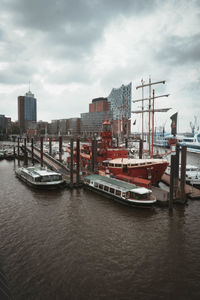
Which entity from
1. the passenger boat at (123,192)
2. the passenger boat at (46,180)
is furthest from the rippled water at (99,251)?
the passenger boat at (46,180)

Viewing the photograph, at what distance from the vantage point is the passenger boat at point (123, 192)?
90.5ft

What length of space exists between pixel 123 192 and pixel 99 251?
11793 mm

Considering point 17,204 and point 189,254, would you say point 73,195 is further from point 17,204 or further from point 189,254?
point 189,254

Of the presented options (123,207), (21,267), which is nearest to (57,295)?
(21,267)

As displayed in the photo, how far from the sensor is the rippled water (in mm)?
14065

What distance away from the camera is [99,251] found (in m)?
18.4

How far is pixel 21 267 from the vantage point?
16.1 m

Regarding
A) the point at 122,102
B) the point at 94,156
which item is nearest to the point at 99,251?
the point at 94,156

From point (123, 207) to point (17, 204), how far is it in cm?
1656

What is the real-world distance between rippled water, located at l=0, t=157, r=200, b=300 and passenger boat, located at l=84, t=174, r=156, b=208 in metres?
1.16

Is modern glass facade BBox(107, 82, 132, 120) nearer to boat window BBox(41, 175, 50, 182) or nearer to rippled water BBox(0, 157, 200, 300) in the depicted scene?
boat window BBox(41, 175, 50, 182)

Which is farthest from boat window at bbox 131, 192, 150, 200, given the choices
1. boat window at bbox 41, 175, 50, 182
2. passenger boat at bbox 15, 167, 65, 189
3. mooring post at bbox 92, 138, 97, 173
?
boat window at bbox 41, 175, 50, 182

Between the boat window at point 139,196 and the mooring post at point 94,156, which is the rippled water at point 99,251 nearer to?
the boat window at point 139,196

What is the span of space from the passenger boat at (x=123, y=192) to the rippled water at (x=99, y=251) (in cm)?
116
